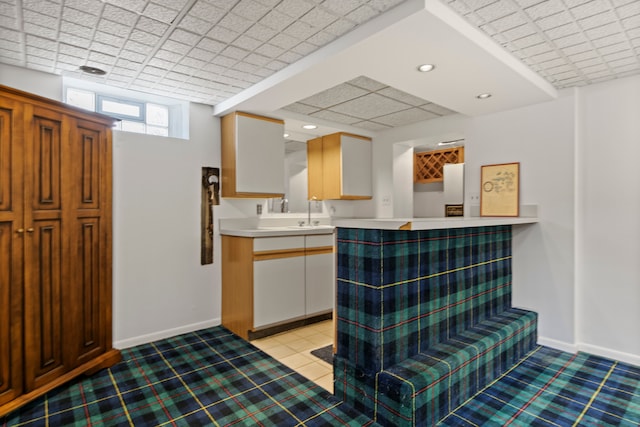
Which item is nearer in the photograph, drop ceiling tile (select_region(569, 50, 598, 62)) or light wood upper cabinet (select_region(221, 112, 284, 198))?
drop ceiling tile (select_region(569, 50, 598, 62))

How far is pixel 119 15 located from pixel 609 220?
3.46m

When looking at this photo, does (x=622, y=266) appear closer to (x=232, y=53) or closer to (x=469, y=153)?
(x=469, y=153)

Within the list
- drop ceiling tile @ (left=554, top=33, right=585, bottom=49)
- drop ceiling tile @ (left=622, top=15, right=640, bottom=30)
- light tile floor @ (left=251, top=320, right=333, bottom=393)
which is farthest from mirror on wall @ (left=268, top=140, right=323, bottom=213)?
drop ceiling tile @ (left=622, top=15, right=640, bottom=30)

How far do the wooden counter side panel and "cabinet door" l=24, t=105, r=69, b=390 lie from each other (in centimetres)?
130

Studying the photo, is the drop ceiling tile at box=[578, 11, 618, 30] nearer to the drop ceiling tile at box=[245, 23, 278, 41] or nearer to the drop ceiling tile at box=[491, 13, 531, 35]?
the drop ceiling tile at box=[491, 13, 531, 35]

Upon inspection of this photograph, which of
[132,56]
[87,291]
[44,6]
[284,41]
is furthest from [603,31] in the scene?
[87,291]

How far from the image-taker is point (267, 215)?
3771mm

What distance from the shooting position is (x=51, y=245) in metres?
2.09

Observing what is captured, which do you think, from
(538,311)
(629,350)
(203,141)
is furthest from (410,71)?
(629,350)

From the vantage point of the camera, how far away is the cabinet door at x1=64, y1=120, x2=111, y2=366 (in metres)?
2.22

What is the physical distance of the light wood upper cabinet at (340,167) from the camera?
3.99 m

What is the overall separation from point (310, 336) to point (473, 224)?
1.77m

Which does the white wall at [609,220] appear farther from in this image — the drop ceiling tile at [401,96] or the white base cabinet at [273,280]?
the white base cabinet at [273,280]

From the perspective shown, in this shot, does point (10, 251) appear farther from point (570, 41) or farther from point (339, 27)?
point (570, 41)
